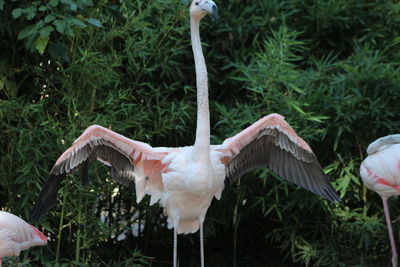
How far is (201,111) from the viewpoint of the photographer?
4.76 m

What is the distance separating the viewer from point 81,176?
4.98 meters

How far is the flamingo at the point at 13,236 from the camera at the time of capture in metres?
4.59

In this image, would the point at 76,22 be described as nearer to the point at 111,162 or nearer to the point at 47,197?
the point at 111,162

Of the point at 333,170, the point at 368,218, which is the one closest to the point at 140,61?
the point at 333,170

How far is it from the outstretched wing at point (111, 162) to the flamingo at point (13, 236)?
224mm

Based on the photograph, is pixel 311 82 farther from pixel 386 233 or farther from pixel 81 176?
pixel 81 176

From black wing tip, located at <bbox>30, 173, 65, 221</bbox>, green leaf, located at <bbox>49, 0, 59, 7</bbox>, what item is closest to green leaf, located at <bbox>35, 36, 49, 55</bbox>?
A: green leaf, located at <bbox>49, 0, 59, 7</bbox>

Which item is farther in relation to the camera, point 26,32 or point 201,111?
point 26,32

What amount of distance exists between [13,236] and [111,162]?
87 centimetres

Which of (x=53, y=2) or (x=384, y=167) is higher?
(x=53, y=2)

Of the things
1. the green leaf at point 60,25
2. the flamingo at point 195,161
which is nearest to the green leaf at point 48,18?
the green leaf at point 60,25

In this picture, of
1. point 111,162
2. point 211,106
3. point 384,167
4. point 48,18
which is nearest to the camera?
point 48,18

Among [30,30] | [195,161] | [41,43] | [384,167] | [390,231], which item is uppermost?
[30,30]

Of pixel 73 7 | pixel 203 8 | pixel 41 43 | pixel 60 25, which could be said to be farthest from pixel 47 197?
pixel 203 8
